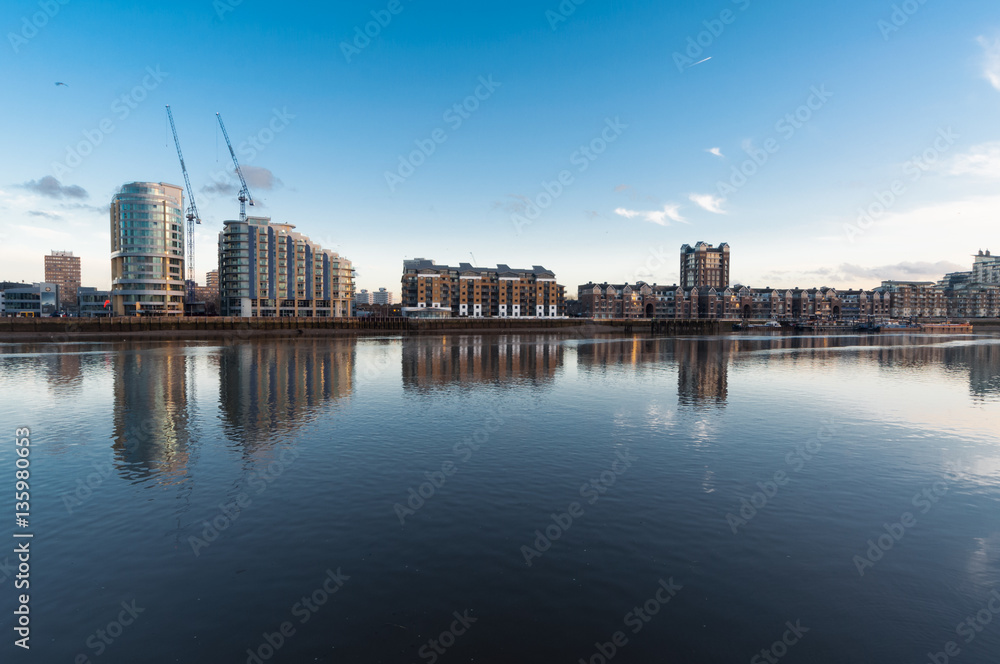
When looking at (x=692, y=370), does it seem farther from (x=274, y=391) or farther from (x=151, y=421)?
(x=151, y=421)

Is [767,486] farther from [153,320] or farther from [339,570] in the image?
[153,320]

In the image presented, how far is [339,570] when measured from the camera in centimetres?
1414

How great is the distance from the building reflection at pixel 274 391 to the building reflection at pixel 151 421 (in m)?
2.89

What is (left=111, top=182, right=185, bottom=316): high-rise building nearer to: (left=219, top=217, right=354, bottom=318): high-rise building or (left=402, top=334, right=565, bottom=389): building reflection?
(left=219, top=217, right=354, bottom=318): high-rise building

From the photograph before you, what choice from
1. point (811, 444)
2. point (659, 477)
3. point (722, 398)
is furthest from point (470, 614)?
point (722, 398)

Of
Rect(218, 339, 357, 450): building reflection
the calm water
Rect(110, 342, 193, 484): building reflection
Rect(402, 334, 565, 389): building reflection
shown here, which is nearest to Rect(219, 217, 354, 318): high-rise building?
Rect(218, 339, 357, 450): building reflection

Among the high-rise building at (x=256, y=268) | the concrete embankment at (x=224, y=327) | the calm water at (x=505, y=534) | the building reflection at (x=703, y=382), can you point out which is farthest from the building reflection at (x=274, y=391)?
the high-rise building at (x=256, y=268)

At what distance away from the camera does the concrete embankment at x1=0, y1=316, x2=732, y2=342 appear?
396 feet

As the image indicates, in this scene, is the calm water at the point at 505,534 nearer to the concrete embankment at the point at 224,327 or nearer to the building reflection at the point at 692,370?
the building reflection at the point at 692,370

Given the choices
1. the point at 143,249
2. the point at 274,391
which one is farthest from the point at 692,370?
the point at 143,249

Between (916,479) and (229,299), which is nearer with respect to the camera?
(916,479)

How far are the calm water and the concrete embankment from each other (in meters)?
105

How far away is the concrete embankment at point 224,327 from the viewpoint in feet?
396

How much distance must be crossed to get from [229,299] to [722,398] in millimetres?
195413
